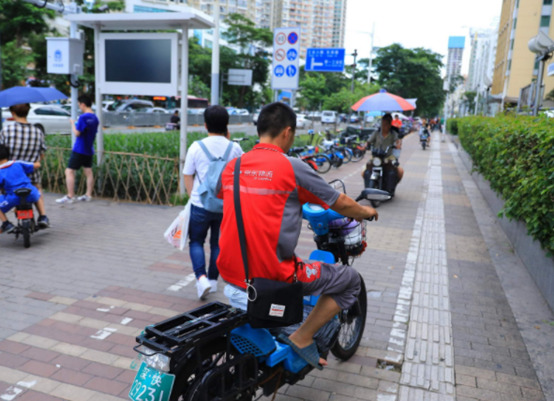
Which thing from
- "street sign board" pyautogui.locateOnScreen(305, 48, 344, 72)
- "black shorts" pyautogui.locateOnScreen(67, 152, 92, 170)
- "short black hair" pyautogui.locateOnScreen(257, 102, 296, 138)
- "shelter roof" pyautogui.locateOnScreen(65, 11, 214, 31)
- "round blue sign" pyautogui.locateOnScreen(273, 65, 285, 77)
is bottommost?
"black shorts" pyautogui.locateOnScreen(67, 152, 92, 170)

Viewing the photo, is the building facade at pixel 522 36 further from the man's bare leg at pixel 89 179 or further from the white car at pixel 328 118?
the man's bare leg at pixel 89 179

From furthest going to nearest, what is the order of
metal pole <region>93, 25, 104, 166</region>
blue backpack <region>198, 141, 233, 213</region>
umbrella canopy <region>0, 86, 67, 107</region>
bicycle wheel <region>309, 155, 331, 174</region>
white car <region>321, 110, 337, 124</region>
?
white car <region>321, 110, 337, 124</region> < bicycle wheel <region>309, 155, 331, 174</region> < metal pole <region>93, 25, 104, 166</region> < umbrella canopy <region>0, 86, 67, 107</region> < blue backpack <region>198, 141, 233, 213</region>

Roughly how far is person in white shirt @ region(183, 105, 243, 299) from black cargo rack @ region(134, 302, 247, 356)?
6.70 ft

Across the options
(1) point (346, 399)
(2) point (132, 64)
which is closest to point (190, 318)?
(1) point (346, 399)

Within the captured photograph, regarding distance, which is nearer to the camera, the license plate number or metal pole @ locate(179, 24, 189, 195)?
the license plate number

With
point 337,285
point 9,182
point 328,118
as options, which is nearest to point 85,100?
point 9,182

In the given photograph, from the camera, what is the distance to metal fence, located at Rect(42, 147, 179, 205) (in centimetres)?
862

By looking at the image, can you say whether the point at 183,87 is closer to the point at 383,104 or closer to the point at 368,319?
the point at 383,104

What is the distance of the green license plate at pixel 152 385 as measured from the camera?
205 cm

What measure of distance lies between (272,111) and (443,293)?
329 cm

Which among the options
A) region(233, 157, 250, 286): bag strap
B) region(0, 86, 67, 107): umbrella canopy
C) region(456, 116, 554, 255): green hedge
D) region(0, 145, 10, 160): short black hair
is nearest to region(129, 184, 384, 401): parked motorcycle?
region(233, 157, 250, 286): bag strap

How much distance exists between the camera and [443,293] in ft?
16.4

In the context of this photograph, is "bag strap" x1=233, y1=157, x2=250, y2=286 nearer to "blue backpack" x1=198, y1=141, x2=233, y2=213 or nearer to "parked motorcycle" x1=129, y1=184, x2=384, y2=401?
"parked motorcycle" x1=129, y1=184, x2=384, y2=401

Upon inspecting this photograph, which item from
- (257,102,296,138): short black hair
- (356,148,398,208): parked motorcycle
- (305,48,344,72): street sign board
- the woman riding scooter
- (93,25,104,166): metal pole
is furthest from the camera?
(305,48,344,72): street sign board
